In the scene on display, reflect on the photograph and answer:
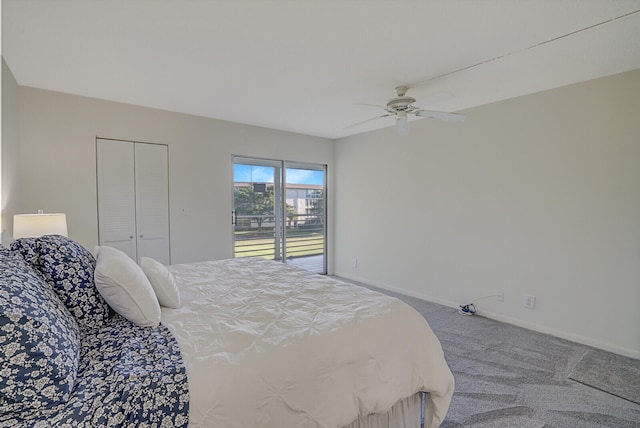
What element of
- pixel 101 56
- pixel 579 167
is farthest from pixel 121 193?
pixel 579 167

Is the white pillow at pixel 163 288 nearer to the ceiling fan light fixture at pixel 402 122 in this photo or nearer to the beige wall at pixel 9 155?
the beige wall at pixel 9 155

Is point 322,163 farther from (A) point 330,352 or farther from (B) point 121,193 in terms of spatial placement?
(A) point 330,352

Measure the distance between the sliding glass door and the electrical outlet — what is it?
10.6 ft

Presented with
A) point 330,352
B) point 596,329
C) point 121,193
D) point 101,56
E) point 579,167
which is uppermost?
point 101,56

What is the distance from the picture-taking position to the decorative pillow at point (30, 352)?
0.89 metres

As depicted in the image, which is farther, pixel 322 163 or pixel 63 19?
pixel 322 163

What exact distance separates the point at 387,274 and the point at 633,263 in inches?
109

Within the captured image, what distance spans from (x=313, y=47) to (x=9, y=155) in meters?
2.73

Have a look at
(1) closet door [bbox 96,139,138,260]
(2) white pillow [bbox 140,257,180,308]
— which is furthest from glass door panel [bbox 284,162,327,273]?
(2) white pillow [bbox 140,257,180,308]

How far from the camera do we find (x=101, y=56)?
2.47 meters

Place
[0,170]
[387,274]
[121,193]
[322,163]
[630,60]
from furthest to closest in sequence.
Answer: [322,163] < [387,274] < [121,193] < [630,60] < [0,170]

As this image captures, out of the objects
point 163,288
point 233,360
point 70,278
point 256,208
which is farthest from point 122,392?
point 256,208

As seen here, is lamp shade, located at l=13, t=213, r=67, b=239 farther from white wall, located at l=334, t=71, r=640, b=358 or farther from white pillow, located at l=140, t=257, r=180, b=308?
white wall, located at l=334, t=71, r=640, b=358

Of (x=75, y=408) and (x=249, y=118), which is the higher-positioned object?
(x=249, y=118)
